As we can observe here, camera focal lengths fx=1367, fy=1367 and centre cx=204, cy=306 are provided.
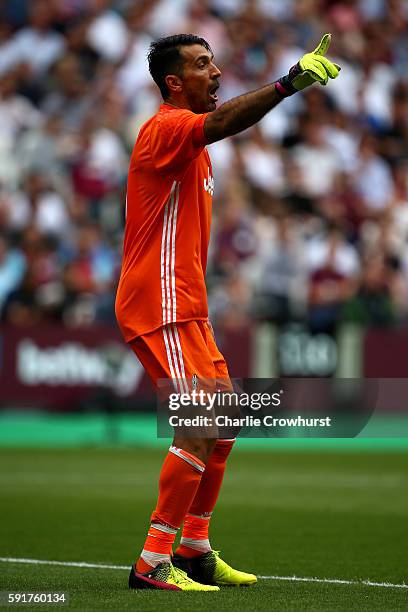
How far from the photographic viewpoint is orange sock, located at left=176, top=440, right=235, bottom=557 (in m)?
6.41

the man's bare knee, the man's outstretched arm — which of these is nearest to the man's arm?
the man's outstretched arm

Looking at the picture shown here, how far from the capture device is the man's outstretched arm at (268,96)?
18.2 ft

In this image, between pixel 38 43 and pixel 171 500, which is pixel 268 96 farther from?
pixel 38 43

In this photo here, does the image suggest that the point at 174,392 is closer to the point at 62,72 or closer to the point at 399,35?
the point at 62,72

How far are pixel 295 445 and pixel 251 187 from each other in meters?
3.92

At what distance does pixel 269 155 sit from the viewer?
19484 millimetres

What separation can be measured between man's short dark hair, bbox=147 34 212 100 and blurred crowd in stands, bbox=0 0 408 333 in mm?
10817

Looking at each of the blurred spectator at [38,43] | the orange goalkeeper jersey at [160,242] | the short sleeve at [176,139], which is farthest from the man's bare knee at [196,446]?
the blurred spectator at [38,43]

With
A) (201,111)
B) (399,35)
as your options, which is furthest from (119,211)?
(201,111)

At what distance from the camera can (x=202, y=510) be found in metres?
6.45

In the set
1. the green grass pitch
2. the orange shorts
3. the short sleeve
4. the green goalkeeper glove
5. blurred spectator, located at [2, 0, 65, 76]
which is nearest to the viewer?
the green goalkeeper glove

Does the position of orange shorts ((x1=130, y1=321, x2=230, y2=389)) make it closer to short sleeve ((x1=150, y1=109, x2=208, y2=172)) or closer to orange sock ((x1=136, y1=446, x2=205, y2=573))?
orange sock ((x1=136, y1=446, x2=205, y2=573))

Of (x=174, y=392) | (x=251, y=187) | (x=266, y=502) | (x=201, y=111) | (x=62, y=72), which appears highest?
(x=62, y=72)

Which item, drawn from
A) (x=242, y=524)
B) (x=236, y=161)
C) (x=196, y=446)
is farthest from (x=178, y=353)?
A: (x=236, y=161)
